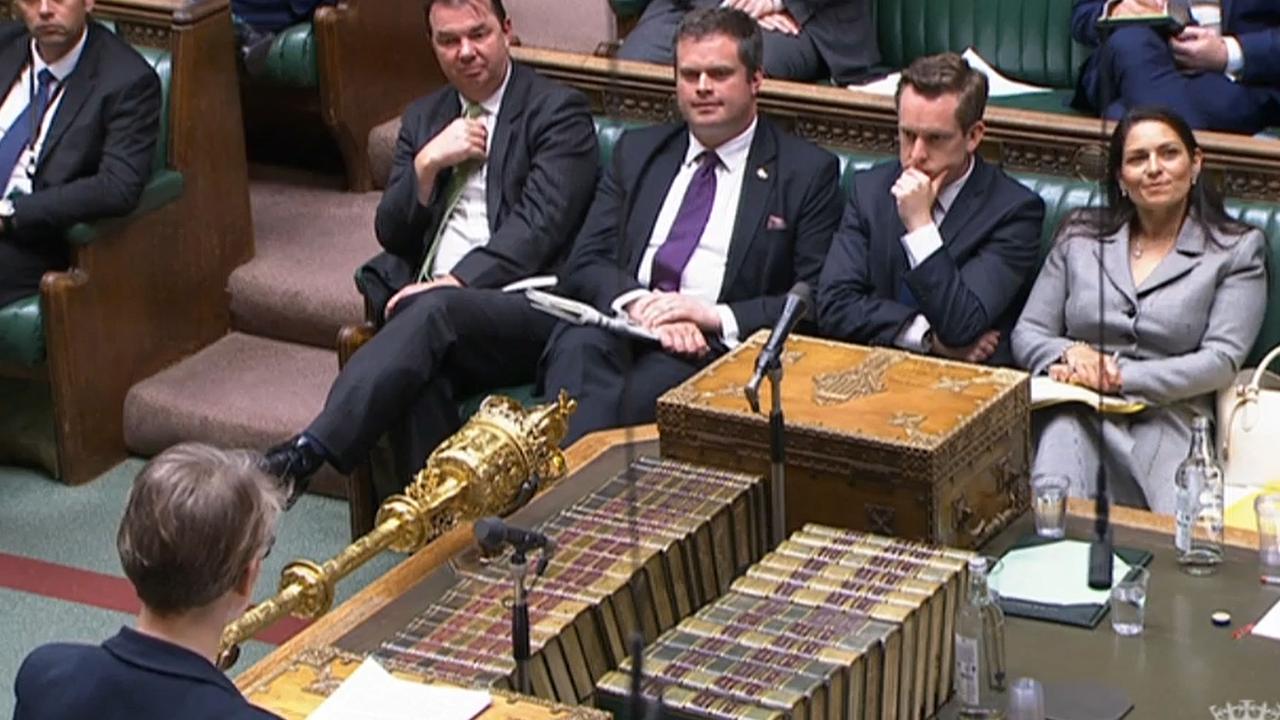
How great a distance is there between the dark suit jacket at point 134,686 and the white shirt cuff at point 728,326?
99.0 inches

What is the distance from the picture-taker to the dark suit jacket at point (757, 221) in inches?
206

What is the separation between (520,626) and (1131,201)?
6.61ft

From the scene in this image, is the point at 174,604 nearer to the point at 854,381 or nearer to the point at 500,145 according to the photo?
the point at 854,381

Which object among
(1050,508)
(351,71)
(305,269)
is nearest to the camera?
(1050,508)

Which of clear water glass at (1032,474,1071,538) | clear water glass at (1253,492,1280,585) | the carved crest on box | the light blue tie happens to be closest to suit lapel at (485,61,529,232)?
the light blue tie

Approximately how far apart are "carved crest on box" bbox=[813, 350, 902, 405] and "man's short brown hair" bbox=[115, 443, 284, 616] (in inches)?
57.4

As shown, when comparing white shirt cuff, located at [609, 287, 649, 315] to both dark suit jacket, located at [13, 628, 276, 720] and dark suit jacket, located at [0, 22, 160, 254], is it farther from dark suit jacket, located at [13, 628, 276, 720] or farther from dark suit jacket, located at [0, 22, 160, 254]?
dark suit jacket, located at [13, 628, 276, 720]

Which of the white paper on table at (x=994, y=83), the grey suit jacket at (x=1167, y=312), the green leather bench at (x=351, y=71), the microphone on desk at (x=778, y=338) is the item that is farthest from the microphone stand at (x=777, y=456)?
the green leather bench at (x=351, y=71)

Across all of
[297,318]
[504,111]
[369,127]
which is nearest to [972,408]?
[504,111]

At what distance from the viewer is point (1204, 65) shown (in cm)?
573

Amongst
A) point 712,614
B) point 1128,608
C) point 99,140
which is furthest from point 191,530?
point 99,140

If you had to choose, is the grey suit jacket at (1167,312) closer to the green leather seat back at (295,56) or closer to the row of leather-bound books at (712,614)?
the row of leather-bound books at (712,614)

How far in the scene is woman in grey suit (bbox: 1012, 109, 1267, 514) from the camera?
478 cm

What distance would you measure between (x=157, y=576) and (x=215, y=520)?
9 cm
